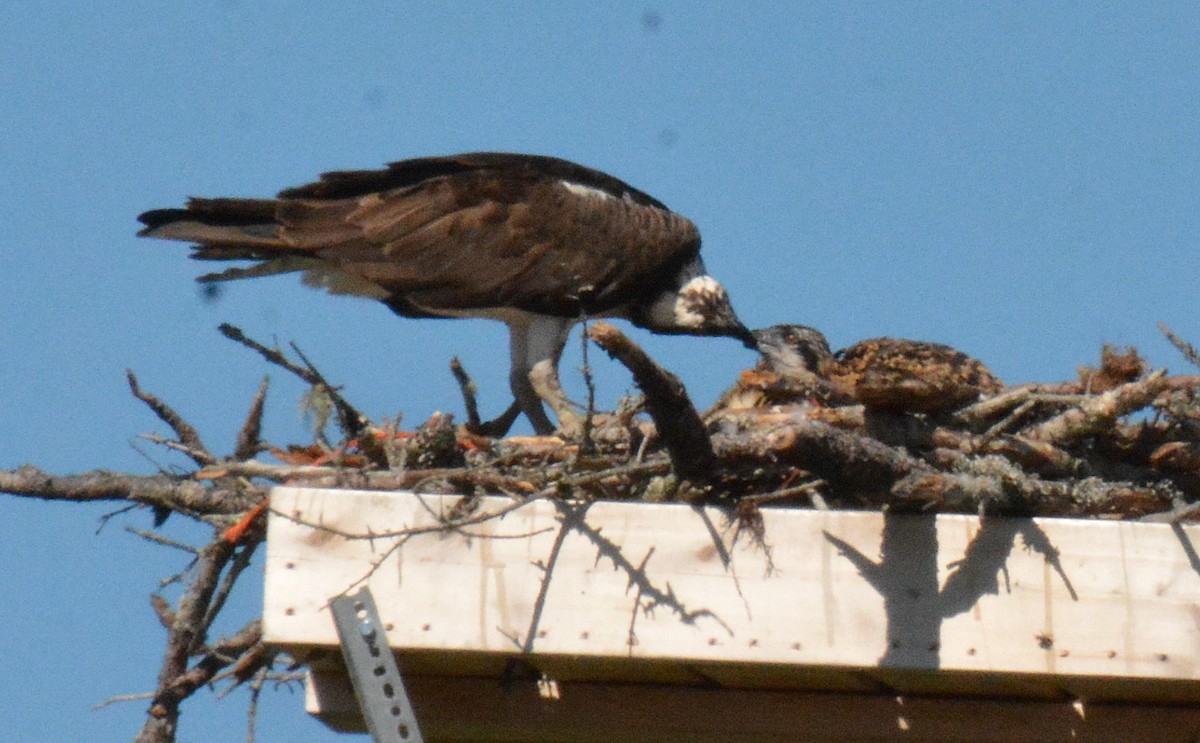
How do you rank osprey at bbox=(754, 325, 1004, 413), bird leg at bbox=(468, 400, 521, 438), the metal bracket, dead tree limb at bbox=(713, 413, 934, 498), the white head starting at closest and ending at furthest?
the metal bracket → dead tree limb at bbox=(713, 413, 934, 498) → osprey at bbox=(754, 325, 1004, 413) → bird leg at bbox=(468, 400, 521, 438) → the white head

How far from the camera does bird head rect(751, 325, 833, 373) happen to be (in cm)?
627

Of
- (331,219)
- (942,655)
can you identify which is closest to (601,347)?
(942,655)

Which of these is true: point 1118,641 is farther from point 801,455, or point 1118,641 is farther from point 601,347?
point 601,347

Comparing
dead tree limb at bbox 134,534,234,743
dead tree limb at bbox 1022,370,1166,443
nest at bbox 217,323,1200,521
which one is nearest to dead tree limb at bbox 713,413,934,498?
nest at bbox 217,323,1200,521

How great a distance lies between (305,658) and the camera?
3.33 metres

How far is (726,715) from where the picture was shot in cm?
343

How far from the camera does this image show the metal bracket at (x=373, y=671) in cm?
279

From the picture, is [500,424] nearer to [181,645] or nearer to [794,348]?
[794,348]

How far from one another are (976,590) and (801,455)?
439mm

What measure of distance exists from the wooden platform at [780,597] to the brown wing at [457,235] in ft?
9.26

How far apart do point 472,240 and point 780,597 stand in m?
3.25

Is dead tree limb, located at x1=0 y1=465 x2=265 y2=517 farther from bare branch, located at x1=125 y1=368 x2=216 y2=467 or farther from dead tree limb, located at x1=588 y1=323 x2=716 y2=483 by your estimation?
Answer: dead tree limb, located at x1=588 y1=323 x2=716 y2=483

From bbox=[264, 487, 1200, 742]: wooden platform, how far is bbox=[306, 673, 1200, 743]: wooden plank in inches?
0.7

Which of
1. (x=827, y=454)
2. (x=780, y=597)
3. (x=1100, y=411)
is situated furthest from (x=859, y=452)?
(x=1100, y=411)
